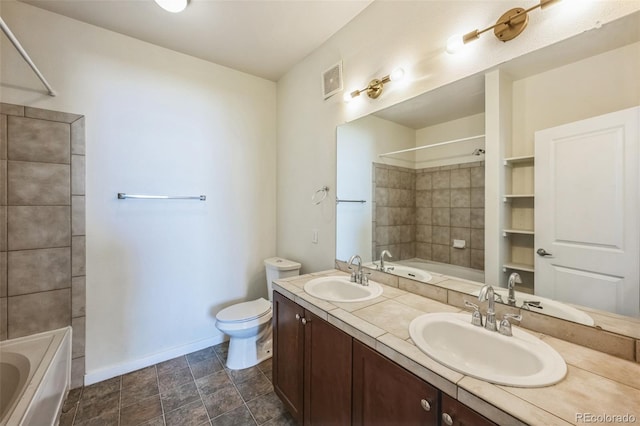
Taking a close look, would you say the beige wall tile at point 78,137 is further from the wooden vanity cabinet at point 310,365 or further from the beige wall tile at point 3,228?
the wooden vanity cabinet at point 310,365

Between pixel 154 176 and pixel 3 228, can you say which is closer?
pixel 3 228

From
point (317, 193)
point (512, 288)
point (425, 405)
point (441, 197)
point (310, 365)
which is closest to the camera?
point (425, 405)

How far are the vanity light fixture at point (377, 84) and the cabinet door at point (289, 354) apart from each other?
1.44 metres

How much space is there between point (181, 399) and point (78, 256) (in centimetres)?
125

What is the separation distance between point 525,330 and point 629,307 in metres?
0.31

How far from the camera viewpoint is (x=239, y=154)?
2.54 meters

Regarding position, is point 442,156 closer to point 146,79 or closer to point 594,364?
point 594,364

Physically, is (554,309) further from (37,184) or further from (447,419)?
(37,184)

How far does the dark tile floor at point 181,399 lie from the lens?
157 centimetres

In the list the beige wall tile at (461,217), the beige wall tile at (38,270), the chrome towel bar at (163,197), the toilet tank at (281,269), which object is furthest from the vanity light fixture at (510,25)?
the beige wall tile at (38,270)

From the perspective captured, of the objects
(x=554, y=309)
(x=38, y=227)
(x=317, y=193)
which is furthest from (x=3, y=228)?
(x=554, y=309)

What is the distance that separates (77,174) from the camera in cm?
183

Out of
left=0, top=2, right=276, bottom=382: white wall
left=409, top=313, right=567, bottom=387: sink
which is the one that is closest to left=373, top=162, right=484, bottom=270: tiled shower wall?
left=409, top=313, right=567, bottom=387: sink

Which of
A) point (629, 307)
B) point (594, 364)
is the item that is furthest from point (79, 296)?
point (629, 307)
